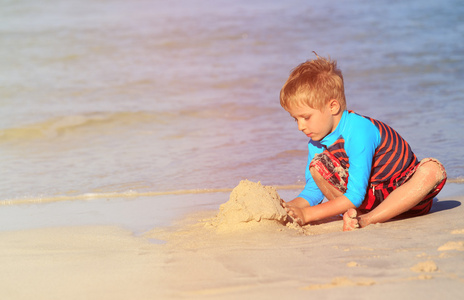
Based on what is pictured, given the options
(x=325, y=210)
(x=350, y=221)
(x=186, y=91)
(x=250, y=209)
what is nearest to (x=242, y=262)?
(x=250, y=209)

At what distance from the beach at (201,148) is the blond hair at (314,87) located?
671 mm

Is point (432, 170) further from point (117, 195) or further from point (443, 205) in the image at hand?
point (117, 195)

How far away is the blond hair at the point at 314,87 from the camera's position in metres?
3.14

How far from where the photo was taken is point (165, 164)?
5.05m

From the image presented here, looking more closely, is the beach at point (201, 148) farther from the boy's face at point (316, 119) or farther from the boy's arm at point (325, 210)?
the boy's face at point (316, 119)

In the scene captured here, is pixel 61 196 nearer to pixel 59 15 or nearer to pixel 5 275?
pixel 5 275

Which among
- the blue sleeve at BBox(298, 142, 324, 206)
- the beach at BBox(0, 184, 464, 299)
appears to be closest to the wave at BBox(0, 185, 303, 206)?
the blue sleeve at BBox(298, 142, 324, 206)

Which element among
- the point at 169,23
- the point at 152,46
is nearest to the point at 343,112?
the point at 152,46

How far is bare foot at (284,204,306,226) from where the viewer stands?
10.5ft

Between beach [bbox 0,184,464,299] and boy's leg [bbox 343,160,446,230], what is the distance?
0.08 metres

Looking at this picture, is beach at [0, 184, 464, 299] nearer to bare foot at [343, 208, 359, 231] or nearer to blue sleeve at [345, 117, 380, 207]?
bare foot at [343, 208, 359, 231]

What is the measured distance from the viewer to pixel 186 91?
28.3ft

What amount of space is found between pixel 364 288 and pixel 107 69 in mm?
8901

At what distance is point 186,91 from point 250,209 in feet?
19.0
